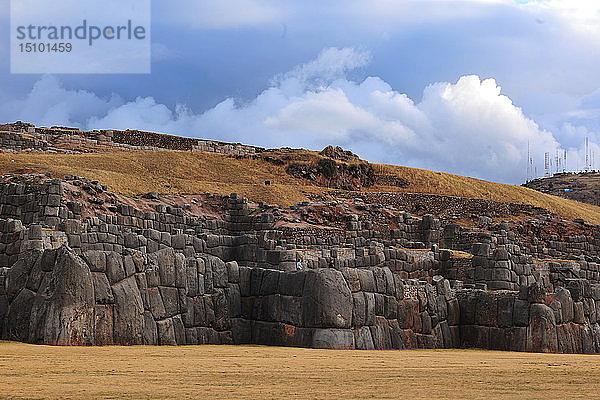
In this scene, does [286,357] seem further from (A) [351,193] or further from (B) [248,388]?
(A) [351,193]

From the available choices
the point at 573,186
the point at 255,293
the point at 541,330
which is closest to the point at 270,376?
the point at 255,293

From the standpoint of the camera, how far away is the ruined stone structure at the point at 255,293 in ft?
59.0

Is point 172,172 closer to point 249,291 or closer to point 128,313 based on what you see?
point 249,291

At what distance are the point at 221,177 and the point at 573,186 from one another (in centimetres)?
6859

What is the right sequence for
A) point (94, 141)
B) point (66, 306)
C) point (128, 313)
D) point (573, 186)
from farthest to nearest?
point (573, 186), point (94, 141), point (128, 313), point (66, 306)

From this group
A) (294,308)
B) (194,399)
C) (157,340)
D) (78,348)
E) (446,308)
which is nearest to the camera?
(194,399)

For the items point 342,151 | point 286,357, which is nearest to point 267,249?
point 286,357

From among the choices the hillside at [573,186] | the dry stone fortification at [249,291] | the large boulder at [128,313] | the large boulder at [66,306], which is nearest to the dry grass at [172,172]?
the dry stone fortification at [249,291]

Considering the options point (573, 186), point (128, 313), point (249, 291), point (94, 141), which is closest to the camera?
point (128, 313)

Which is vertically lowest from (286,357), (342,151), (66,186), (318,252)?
(286,357)

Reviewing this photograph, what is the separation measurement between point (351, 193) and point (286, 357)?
47077 mm

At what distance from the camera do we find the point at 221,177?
2534 inches

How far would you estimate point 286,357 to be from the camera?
16.6m

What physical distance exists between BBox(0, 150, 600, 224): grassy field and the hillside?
29640 mm
